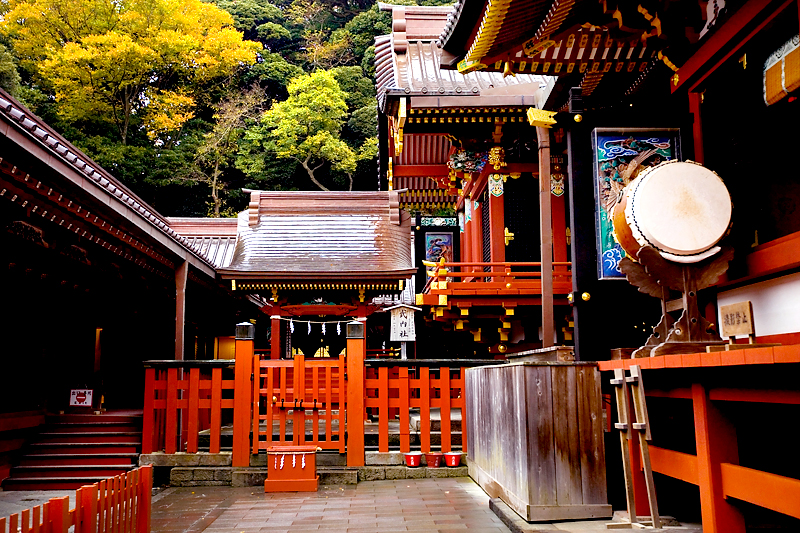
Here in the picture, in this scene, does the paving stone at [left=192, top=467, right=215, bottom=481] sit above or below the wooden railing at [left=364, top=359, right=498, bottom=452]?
below

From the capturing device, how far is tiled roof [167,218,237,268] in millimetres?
21159

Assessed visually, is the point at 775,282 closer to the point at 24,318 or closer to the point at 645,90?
the point at 645,90

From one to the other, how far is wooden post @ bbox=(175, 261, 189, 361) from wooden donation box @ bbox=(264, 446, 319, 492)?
392 cm

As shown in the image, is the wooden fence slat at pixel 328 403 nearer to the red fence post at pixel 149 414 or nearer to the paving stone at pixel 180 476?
the paving stone at pixel 180 476

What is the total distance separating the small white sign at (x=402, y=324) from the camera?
18391 millimetres

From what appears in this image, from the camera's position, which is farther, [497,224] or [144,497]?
[497,224]

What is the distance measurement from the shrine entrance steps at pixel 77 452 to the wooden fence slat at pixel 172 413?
3.38 feet

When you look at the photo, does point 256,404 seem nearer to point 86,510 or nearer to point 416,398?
point 416,398

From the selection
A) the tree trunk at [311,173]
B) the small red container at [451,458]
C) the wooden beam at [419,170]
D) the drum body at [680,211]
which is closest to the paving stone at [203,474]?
the small red container at [451,458]

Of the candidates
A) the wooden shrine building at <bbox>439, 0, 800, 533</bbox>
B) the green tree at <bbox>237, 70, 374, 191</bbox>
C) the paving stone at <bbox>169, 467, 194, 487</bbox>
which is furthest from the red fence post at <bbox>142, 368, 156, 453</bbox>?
the green tree at <bbox>237, 70, 374, 191</bbox>

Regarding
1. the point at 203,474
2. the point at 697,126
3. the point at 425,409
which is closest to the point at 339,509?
the point at 425,409

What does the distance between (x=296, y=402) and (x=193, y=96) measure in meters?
28.5

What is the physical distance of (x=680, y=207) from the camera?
4.62 m

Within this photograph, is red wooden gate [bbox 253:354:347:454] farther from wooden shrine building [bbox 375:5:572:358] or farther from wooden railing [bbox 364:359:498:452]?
wooden shrine building [bbox 375:5:572:358]
